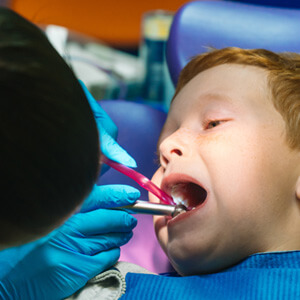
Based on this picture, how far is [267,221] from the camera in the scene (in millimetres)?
900

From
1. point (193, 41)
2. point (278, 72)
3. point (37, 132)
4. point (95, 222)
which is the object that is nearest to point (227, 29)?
point (193, 41)

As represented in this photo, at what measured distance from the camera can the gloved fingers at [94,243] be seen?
3.11 feet

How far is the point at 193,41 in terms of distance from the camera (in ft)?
4.97

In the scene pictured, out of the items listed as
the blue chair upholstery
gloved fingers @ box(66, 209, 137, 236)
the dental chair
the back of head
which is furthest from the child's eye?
the blue chair upholstery

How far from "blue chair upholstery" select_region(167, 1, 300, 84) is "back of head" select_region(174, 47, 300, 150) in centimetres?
27

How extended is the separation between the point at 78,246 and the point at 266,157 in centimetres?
45

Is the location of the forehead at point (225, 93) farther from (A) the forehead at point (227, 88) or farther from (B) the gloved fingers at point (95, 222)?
(B) the gloved fingers at point (95, 222)

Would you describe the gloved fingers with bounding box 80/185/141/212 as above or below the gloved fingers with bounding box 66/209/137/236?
above

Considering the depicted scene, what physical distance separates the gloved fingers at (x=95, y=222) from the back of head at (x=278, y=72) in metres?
0.41

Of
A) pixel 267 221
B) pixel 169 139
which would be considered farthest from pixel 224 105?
pixel 267 221

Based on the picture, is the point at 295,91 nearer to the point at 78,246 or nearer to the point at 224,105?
the point at 224,105

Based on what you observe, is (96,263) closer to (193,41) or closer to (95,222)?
(95,222)

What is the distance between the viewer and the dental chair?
1.35 metres

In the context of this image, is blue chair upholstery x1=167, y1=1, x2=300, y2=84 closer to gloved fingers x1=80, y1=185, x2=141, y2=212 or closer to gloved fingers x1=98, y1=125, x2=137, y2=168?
gloved fingers x1=98, y1=125, x2=137, y2=168
